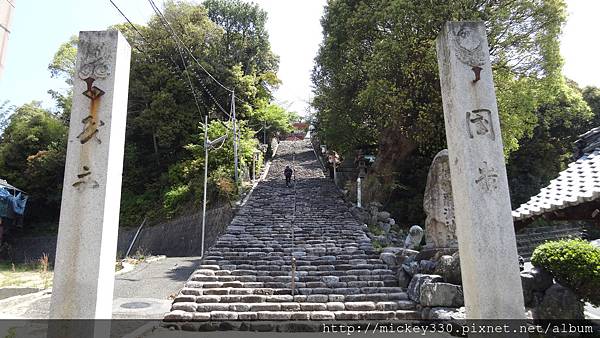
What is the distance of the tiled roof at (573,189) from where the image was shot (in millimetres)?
4699

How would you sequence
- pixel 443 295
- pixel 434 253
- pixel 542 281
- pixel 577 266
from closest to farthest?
pixel 577 266 → pixel 542 281 → pixel 443 295 → pixel 434 253

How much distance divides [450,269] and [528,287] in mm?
1750

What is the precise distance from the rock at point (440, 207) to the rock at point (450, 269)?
3.72 feet

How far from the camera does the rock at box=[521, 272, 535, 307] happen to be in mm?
6250

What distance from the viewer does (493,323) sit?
4145mm

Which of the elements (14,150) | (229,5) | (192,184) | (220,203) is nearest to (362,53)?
(220,203)

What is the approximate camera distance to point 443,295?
24.9 feet

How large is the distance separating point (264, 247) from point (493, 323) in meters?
9.02

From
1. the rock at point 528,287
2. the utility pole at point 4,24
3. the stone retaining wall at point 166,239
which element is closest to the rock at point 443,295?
the rock at point 528,287

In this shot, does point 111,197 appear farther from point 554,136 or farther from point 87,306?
point 554,136

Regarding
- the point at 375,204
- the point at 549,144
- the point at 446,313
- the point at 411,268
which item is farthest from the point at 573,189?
the point at 549,144

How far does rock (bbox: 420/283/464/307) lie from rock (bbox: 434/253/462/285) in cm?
21

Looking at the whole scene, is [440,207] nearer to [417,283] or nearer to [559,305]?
[417,283]

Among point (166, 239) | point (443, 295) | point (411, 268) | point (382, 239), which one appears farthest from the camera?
point (166, 239)
